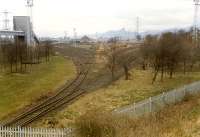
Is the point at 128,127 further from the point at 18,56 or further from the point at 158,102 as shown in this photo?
the point at 18,56

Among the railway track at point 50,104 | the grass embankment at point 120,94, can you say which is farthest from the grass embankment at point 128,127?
the railway track at point 50,104

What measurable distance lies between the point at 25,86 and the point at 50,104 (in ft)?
36.9

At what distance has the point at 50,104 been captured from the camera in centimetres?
3544

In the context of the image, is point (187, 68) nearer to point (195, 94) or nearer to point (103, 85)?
point (103, 85)

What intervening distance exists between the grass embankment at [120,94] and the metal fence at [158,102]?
469 cm

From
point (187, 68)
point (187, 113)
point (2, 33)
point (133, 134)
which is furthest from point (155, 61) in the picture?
point (2, 33)

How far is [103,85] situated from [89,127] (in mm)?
32231

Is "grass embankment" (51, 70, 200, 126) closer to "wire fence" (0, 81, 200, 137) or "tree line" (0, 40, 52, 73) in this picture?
"wire fence" (0, 81, 200, 137)

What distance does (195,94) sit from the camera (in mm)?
35281

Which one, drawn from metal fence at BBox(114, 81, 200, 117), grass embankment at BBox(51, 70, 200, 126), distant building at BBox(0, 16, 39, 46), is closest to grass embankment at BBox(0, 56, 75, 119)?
grass embankment at BBox(51, 70, 200, 126)

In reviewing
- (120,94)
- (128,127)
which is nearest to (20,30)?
(120,94)

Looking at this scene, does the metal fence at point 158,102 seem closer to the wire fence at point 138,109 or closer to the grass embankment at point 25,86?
the wire fence at point 138,109

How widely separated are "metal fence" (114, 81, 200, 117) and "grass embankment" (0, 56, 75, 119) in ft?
35.5

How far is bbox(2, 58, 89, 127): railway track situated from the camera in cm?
2863
